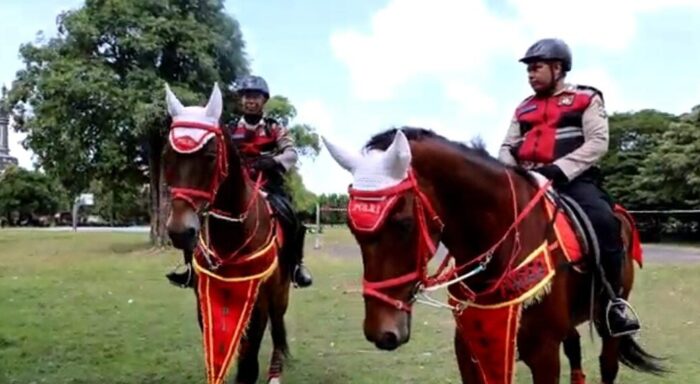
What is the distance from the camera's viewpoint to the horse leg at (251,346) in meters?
6.16

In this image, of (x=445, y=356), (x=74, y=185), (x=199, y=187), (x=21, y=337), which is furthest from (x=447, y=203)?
(x=74, y=185)

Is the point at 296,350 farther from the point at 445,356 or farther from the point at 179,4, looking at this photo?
the point at 179,4

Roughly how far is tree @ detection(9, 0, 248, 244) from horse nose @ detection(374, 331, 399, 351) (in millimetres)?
22395

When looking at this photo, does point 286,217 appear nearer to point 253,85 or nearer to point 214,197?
point 253,85

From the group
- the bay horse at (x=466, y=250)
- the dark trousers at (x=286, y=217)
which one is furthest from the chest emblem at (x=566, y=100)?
the dark trousers at (x=286, y=217)

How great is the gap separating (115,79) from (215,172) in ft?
73.7

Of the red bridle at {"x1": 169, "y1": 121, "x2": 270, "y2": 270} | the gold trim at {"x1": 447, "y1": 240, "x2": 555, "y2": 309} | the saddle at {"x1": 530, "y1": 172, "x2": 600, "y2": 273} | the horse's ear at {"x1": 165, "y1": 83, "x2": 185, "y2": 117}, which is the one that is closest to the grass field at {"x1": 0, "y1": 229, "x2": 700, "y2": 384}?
the gold trim at {"x1": 447, "y1": 240, "x2": 555, "y2": 309}

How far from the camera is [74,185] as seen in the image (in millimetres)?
27766

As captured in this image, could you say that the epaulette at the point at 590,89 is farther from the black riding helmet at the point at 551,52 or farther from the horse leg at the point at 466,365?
the horse leg at the point at 466,365

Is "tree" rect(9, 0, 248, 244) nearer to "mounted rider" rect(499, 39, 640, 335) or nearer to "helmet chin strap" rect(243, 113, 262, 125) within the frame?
"helmet chin strap" rect(243, 113, 262, 125)

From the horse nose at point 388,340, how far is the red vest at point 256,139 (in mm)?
3936

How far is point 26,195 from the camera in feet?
271

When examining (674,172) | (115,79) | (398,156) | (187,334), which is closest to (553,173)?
(398,156)

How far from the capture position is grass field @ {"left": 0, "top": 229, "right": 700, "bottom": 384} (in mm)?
7848
